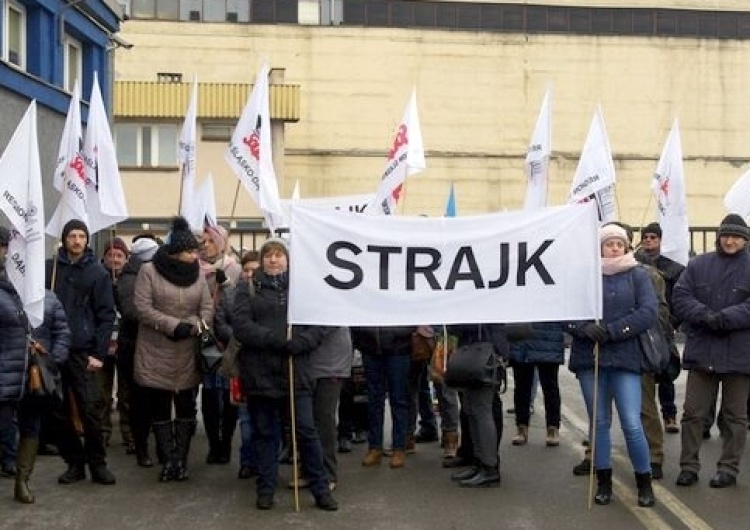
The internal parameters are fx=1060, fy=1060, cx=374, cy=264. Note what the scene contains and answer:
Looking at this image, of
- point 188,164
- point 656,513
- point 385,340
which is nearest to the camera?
point 656,513

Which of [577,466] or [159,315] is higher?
[159,315]

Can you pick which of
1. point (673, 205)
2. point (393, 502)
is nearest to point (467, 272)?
point (393, 502)

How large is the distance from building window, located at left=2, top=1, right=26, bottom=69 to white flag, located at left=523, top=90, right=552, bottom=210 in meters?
7.93

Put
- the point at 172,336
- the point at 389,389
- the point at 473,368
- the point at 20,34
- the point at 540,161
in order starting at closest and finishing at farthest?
the point at 473,368 → the point at 172,336 → the point at 389,389 → the point at 540,161 → the point at 20,34

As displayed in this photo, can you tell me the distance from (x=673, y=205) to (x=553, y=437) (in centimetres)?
263

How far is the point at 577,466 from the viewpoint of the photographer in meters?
8.55

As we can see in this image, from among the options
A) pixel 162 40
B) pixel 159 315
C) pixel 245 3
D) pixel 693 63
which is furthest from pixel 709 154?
pixel 159 315

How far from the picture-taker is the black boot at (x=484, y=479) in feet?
26.2

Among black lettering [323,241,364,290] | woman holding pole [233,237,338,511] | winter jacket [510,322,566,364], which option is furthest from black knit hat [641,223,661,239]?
woman holding pole [233,237,338,511]

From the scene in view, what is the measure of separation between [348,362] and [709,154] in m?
40.6

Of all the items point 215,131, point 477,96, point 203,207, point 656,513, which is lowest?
point 656,513

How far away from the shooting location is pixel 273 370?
24.3 ft

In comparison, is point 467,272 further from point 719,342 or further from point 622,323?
point 719,342

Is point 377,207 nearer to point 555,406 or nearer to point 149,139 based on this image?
point 555,406
